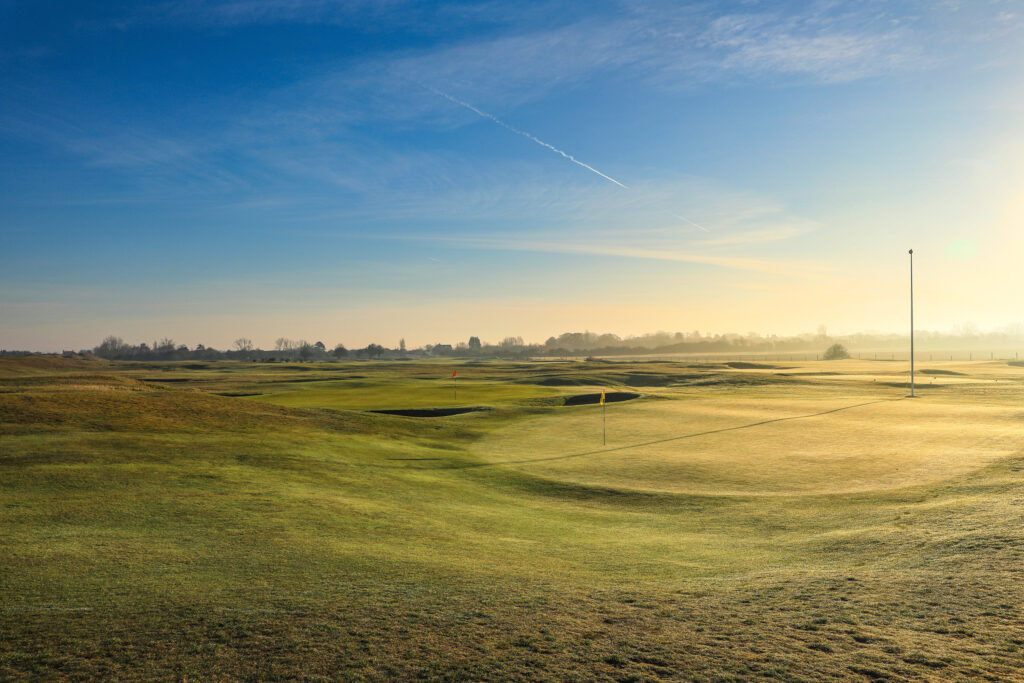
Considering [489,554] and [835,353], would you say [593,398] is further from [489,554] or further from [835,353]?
[835,353]

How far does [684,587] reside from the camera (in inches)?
412

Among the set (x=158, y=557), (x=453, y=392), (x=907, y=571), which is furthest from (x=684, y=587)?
(x=453, y=392)

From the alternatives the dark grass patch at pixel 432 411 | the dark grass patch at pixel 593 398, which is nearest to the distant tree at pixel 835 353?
the dark grass patch at pixel 593 398

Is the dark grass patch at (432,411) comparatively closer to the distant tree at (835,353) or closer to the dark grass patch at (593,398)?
the dark grass patch at (593,398)

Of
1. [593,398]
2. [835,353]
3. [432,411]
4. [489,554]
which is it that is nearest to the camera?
[489,554]

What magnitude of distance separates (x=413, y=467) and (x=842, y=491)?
16617 millimetres

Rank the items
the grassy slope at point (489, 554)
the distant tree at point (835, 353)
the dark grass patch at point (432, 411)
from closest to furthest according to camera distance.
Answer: the grassy slope at point (489, 554)
the dark grass patch at point (432, 411)
the distant tree at point (835, 353)

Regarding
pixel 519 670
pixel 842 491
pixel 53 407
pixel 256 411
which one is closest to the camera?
pixel 519 670

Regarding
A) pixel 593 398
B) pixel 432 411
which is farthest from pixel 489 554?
pixel 593 398

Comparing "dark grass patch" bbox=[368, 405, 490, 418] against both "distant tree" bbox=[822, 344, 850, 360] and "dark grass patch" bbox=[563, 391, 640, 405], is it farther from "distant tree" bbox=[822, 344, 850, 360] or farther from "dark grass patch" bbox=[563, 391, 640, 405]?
"distant tree" bbox=[822, 344, 850, 360]

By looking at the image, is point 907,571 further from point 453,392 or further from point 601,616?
point 453,392

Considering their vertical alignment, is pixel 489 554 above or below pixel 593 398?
above

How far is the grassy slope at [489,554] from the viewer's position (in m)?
7.45

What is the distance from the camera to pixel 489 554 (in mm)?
12664
